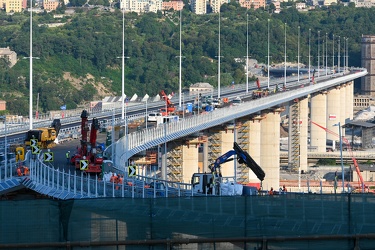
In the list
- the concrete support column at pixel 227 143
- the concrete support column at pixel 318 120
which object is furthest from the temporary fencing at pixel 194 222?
the concrete support column at pixel 318 120

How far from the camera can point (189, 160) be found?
3364 inches

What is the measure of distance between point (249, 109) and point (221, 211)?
72.7 m

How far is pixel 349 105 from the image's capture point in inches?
7013

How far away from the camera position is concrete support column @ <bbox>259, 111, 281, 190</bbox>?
10636 cm

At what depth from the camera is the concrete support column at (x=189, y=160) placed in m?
84.9

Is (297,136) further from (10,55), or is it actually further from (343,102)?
(10,55)

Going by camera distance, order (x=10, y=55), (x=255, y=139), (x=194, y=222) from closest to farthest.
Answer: (x=194, y=222) < (x=255, y=139) < (x=10, y=55)

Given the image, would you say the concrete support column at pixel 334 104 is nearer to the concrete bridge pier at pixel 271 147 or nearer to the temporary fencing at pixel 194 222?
the concrete bridge pier at pixel 271 147

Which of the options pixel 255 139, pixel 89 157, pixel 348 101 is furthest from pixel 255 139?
pixel 348 101

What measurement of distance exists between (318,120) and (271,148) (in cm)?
3912

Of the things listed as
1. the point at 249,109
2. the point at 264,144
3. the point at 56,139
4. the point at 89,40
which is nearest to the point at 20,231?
the point at 56,139

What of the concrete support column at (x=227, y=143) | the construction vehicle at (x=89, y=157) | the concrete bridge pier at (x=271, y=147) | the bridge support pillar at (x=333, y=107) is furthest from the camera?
the bridge support pillar at (x=333, y=107)

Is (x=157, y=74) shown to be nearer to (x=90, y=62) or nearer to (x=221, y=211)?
(x=90, y=62)

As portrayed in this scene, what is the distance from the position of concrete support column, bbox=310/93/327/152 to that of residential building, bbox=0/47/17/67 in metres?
44.5
